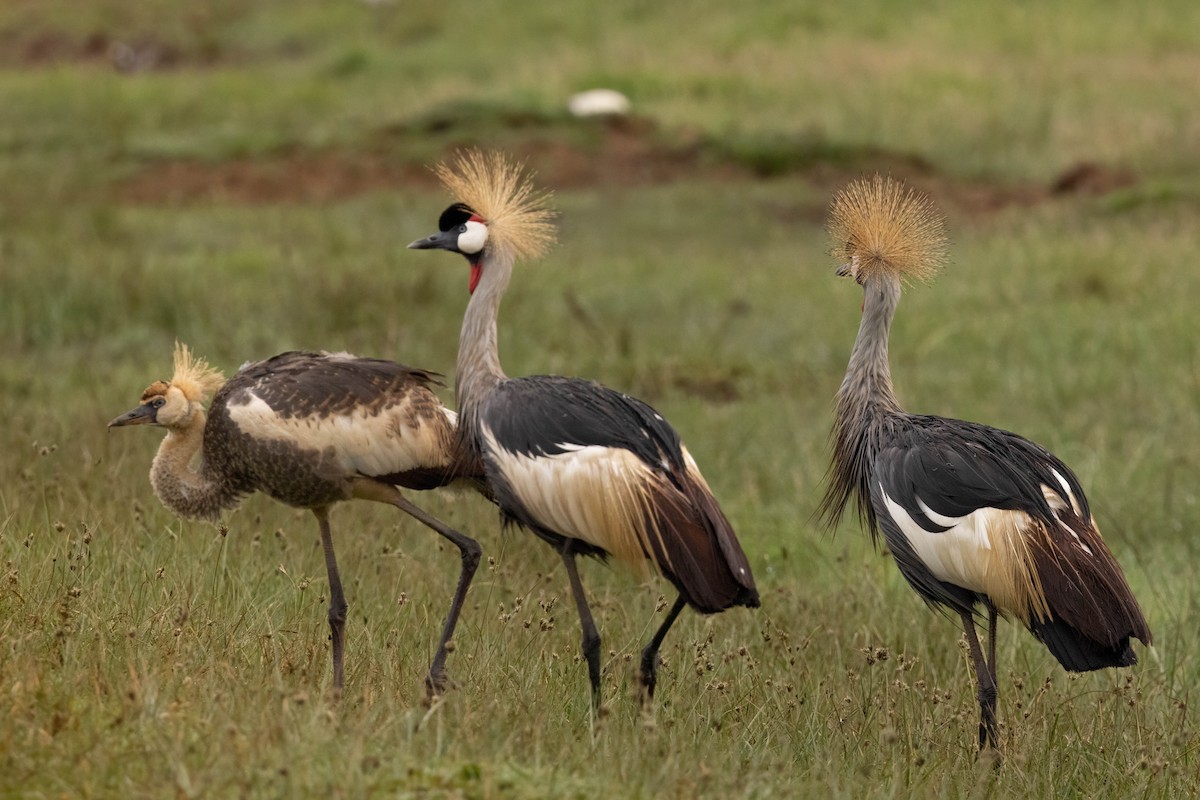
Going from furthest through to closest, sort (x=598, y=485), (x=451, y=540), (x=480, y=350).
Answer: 1. (x=480, y=350)
2. (x=451, y=540)
3. (x=598, y=485)

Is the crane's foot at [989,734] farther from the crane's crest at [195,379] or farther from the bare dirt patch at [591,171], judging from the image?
the bare dirt patch at [591,171]

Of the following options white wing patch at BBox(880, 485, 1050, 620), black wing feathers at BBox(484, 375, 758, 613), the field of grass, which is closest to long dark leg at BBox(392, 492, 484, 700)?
the field of grass

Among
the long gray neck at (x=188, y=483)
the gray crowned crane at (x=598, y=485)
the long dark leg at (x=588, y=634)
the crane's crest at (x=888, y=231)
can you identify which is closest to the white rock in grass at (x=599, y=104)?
the crane's crest at (x=888, y=231)

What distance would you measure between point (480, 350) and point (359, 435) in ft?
1.51

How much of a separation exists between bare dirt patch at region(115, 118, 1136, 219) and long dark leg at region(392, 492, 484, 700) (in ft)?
33.0

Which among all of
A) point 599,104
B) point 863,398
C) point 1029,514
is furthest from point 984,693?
point 599,104

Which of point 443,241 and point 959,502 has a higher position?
point 443,241

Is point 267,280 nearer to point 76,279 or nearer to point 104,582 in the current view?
point 76,279

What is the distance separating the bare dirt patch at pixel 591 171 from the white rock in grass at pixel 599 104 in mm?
312

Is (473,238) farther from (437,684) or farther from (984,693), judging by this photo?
(984,693)

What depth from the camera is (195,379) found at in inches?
209

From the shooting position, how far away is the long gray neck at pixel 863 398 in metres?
5.22

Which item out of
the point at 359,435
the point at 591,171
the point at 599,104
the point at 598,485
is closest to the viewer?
the point at 598,485

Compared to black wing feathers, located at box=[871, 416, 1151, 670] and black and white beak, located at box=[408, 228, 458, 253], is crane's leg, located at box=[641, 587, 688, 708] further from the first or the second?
black and white beak, located at box=[408, 228, 458, 253]
